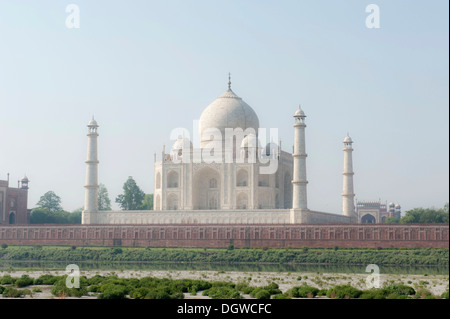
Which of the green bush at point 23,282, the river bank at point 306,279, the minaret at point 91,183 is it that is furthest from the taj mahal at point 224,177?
the green bush at point 23,282

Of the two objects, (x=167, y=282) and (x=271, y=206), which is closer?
(x=167, y=282)

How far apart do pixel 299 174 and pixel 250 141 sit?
6.97 metres

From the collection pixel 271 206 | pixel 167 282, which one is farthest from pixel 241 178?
pixel 167 282

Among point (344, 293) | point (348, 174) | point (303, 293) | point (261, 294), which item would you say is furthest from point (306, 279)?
point (348, 174)

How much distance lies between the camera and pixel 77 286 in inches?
1091

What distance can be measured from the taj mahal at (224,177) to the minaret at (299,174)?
0.27 ft

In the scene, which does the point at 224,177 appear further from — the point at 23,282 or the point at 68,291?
the point at 68,291

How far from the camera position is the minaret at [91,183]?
196 feet

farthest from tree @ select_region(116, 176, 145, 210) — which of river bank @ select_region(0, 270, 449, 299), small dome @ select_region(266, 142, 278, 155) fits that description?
river bank @ select_region(0, 270, 449, 299)

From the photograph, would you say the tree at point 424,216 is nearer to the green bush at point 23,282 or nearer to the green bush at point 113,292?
the green bush at point 23,282

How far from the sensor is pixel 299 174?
182 feet
